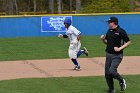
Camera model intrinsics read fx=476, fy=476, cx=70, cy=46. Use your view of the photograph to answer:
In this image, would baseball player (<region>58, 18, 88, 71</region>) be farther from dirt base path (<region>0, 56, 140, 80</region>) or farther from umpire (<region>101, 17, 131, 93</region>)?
umpire (<region>101, 17, 131, 93</region>)

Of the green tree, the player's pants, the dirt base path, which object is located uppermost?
the player's pants

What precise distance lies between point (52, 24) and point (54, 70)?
1458 cm

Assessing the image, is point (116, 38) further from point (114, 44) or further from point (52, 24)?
point (52, 24)

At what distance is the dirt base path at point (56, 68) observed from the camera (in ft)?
46.1

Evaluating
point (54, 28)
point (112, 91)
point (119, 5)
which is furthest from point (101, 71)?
point (119, 5)

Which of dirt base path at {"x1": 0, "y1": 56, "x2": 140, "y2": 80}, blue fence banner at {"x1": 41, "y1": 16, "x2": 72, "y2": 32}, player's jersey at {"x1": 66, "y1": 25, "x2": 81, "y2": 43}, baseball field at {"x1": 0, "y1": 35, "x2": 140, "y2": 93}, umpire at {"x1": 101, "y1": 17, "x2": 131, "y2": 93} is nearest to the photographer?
umpire at {"x1": 101, "y1": 17, "x2": 131, "y2": 93}

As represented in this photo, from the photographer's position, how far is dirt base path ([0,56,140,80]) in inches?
554

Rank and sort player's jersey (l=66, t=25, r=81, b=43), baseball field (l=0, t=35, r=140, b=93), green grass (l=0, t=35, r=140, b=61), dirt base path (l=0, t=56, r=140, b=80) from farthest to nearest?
green grass (l=0, t=35, r=140, b=61)
player's jersey (l=66, t=25, r=81, b=43)
dirt base path (l=0, t=56, r=140, b=80)
baseball field (l=0, t=35, r=140, b=93)

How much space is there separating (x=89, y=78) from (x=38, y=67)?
3.00 metres

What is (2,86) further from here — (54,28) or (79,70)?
(54,28)

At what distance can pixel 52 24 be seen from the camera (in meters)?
29.4

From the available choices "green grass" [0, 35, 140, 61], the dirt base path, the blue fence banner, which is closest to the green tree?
the blue fence banner

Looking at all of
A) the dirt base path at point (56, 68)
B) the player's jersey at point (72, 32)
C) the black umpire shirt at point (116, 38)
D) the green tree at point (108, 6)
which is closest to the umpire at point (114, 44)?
the black umpire shirt at point (116, 38)

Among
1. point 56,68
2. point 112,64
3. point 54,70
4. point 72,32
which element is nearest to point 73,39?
point 72,32
